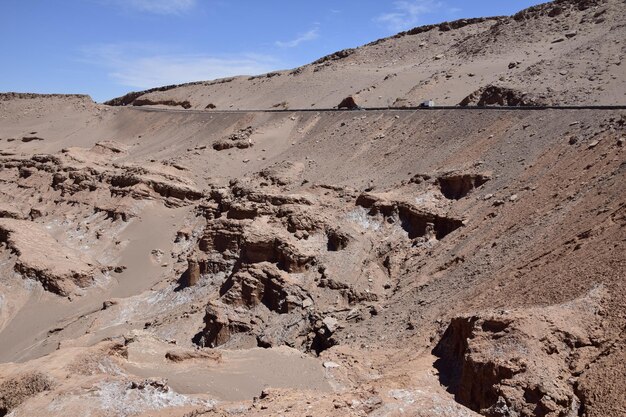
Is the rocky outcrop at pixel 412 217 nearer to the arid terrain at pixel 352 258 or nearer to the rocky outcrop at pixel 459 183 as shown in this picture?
the arid terrain at pixel 352 258

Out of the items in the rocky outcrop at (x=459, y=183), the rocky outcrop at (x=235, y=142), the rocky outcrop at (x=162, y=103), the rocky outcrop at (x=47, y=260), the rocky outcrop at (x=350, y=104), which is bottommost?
the rocky outcrop at (x=47, y=260)

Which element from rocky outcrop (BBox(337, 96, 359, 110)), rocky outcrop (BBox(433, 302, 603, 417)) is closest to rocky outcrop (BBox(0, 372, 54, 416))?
rocky outcrop (BBox(433, 302, 603, 417))

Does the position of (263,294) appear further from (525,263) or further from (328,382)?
(525,263)

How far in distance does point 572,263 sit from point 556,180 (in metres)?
5.20

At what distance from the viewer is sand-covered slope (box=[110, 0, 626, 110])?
24445mm

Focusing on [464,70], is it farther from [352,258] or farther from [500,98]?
[352,258]

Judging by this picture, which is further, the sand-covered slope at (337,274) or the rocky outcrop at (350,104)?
the rocky outcrop at (350,104)

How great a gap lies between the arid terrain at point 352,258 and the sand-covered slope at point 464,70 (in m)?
0.25

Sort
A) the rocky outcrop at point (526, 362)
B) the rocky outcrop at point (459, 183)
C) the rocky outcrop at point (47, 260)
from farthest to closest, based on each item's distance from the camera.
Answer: the rocky outcrop at point (47, 260), the rocky outcrop at point (459, 183), the rocky outcrop at point (526, 362)

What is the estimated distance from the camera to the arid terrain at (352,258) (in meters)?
7.99

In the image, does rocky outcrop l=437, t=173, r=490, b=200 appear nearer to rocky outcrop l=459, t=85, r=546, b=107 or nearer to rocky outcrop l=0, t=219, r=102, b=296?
rocky outcrop l=459, t=85, r=546, b=107

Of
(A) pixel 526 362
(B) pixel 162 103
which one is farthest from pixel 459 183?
(B) pixel 162 103

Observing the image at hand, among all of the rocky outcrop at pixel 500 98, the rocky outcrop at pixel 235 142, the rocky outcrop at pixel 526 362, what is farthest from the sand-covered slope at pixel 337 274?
the rocky outcrop at pixel 500 98

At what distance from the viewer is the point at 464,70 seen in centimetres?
3478
